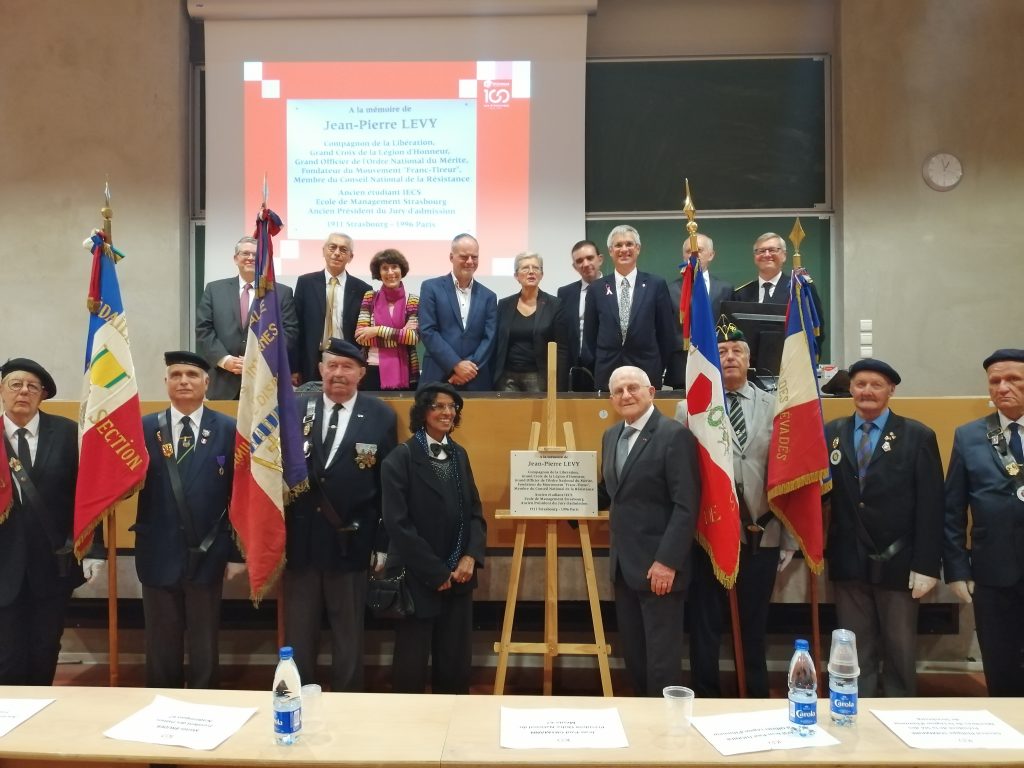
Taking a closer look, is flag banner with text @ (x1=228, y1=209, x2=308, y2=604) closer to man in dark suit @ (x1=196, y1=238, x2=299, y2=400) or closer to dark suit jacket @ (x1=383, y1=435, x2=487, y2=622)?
dark suit jacket @ (x1=383, y1=435, x2=487, y2=622)

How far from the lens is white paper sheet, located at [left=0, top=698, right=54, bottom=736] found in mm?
2145

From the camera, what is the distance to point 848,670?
2135 millimetres

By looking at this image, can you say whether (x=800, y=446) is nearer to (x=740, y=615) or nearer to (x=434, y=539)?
(x=740, y=615)

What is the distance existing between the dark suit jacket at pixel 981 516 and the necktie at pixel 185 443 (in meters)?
3.34

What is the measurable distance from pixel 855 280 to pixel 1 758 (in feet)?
21.0

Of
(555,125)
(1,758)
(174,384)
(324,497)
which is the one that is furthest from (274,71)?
(1,758)

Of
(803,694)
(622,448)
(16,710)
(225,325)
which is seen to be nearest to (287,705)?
(16,710)

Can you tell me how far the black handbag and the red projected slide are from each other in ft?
11.6

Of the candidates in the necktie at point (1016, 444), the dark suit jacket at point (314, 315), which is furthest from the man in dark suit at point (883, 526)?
the dark suit jacket at point (314, 315)

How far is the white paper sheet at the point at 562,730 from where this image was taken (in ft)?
6.61

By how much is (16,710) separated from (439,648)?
1.79 metres

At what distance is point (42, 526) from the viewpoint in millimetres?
3480

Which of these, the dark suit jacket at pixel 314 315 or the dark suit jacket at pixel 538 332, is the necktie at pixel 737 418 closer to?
the dark suit jacket at pixel 538 332

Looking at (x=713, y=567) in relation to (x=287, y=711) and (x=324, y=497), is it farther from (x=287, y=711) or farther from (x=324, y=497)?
(x=287, y=711)
